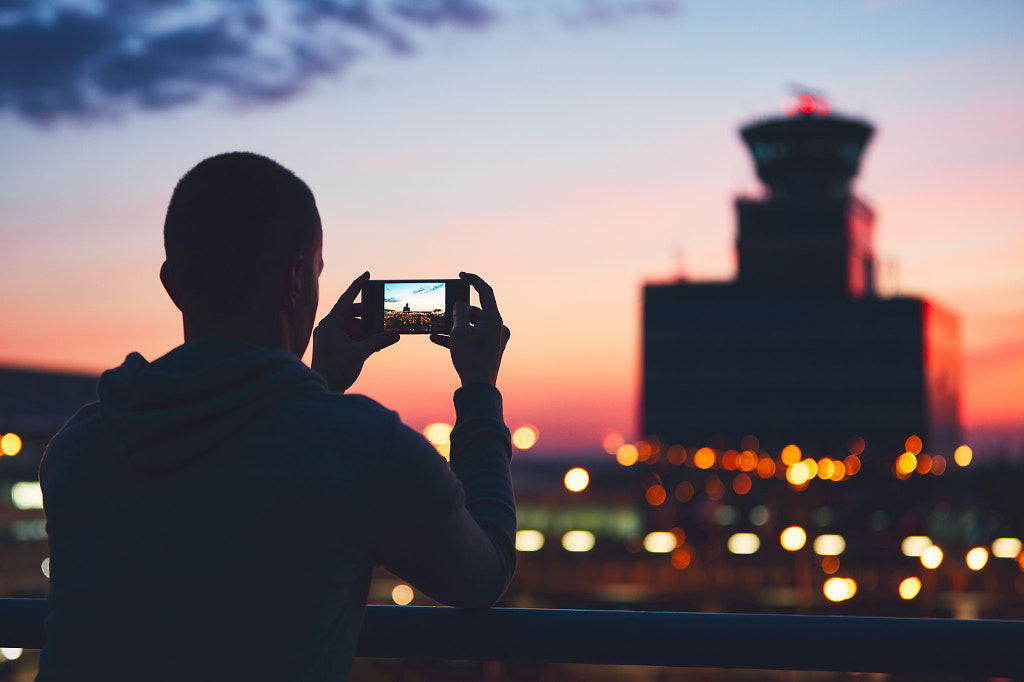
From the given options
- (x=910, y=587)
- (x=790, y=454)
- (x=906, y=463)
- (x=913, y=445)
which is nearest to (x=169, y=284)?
(x=910, y=587)

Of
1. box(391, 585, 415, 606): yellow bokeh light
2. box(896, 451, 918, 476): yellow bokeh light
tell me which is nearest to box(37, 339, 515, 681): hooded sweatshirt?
box(391, 585, 415, 606): yellow bokeh light

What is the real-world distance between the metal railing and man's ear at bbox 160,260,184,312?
91 cm

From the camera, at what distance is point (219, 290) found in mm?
1795

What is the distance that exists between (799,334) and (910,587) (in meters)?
60.9

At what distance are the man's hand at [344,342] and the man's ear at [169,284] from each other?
553 millimetres

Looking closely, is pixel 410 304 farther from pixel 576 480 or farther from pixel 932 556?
pixel 932 556

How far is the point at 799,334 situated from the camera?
11019cm

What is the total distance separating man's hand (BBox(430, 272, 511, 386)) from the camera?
2.12 meters

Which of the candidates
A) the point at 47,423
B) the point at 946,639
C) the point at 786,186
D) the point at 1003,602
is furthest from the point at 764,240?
the point at 946,639

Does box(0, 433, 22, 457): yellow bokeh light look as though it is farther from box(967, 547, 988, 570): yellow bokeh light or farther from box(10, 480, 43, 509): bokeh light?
box(967, 547, 988, 570): yellow bokeh light

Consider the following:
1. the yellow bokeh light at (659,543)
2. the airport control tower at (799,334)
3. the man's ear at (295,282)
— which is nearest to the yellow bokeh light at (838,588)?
the yellow bokeh light at (659,543)

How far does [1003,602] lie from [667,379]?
66846 mm

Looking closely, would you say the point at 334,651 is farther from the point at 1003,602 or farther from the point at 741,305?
the point at 741,305

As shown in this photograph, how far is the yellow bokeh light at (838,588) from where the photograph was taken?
161ft
